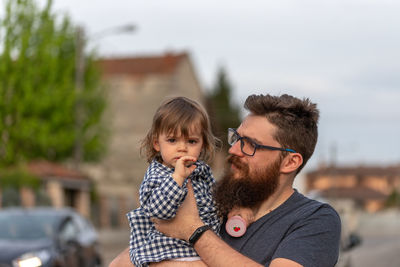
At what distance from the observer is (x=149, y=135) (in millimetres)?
3582

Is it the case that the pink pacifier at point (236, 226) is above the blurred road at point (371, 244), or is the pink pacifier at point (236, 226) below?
above

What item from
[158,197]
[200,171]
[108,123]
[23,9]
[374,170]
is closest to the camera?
[158,197]

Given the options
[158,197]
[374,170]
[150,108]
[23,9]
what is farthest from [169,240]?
[374,170]

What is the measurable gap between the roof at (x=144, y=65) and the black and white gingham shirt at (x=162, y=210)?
50543mm

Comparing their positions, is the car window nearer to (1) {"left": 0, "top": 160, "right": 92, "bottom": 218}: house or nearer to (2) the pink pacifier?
(2) the pink pacifier

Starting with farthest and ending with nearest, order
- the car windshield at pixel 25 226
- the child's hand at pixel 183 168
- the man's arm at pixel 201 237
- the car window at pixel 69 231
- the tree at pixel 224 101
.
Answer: the tree at pixel 224 101, the car window at pixel 69 231, the car windshield at pixel 25 226, the child's hand at pixel 183 168, the man's arm at pixel 201 237

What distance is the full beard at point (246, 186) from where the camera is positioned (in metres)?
3.27

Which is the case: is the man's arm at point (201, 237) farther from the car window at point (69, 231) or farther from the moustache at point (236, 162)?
the car window at point (69, 231)

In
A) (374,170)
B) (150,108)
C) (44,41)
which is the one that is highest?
(44,41)

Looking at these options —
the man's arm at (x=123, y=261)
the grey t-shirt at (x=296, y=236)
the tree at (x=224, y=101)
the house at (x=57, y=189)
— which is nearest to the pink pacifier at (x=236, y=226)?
the grey t-shirt at (x=296, y=236)

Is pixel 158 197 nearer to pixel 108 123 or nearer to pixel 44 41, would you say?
pixel 44 41

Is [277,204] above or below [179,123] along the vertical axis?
below

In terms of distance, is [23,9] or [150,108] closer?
[23,9]

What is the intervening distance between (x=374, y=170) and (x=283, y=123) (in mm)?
121462
